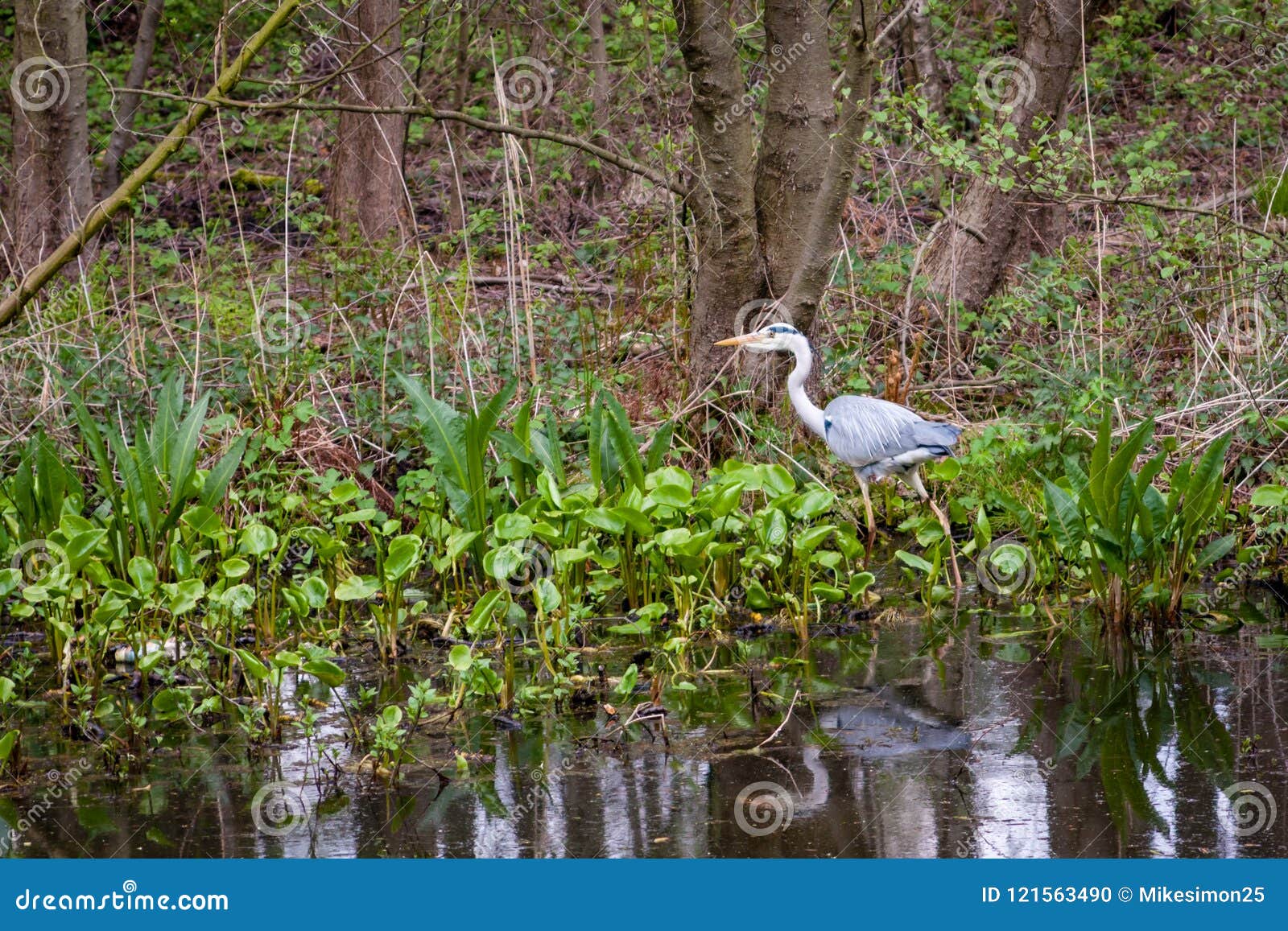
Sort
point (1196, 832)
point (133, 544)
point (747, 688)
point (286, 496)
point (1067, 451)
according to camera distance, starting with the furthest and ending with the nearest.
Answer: point (1067, 451), point (286, 496), point (133, 544), point (747, 688), point (1196, 832)

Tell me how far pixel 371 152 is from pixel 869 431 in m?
5.57

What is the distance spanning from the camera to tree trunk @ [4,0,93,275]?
8.94 m

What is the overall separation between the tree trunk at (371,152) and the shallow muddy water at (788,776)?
5702 millimetres

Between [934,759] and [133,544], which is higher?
[133,544]

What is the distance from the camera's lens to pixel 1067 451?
261 inches

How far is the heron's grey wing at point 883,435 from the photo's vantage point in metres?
5.93

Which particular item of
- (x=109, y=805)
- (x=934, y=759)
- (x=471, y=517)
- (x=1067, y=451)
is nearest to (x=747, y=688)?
(x=934, y=759)

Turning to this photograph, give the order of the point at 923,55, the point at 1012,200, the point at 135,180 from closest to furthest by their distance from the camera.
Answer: the point at 135,180 < the point at 1012,200 < the point at 923,55

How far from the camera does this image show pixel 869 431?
6012 mm

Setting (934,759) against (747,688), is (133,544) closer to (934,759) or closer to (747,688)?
(747,688)

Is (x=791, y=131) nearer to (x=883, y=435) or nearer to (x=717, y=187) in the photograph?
(x=717, y=187)

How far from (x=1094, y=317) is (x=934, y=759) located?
178 inches

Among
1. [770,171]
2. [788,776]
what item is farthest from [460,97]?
[788,776]

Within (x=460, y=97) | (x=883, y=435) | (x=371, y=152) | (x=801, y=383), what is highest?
(x=460, y=97)
